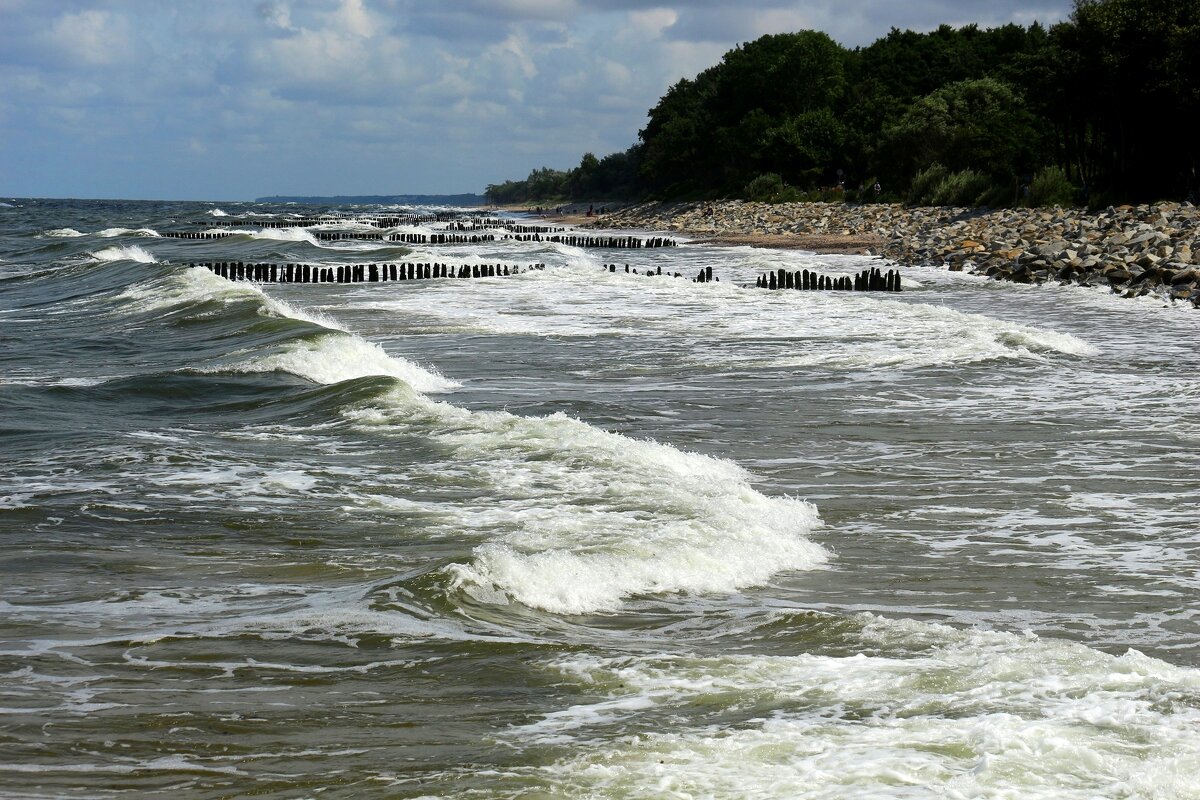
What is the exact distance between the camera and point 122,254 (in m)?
43.1

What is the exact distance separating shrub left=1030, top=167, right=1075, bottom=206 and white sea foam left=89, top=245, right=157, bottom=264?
32376 mm

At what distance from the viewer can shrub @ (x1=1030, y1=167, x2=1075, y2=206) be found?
164 feet

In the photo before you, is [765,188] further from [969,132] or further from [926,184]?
[926,184]

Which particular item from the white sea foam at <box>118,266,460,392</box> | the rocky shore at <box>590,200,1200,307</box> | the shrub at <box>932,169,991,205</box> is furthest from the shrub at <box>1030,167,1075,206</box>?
the white sea foam at <box>118,266,460,392</box>

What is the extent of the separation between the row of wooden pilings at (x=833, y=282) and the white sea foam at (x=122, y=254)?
20.0 metres

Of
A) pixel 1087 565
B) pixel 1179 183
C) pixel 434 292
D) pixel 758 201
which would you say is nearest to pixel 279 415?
pixel 1087 565

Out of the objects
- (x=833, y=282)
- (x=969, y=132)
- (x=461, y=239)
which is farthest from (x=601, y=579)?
(x=969, y=132)

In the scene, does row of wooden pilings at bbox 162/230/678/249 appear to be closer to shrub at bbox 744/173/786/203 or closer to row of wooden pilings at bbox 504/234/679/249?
row of wooden pilings at bbox 504/234/679/249

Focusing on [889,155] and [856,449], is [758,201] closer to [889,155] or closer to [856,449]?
[889,155]

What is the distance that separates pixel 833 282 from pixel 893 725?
90.5ft

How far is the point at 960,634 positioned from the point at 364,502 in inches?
168

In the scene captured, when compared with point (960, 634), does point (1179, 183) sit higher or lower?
higher

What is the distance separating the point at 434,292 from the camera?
30.8 metres

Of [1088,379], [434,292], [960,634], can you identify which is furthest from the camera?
[434,292]
